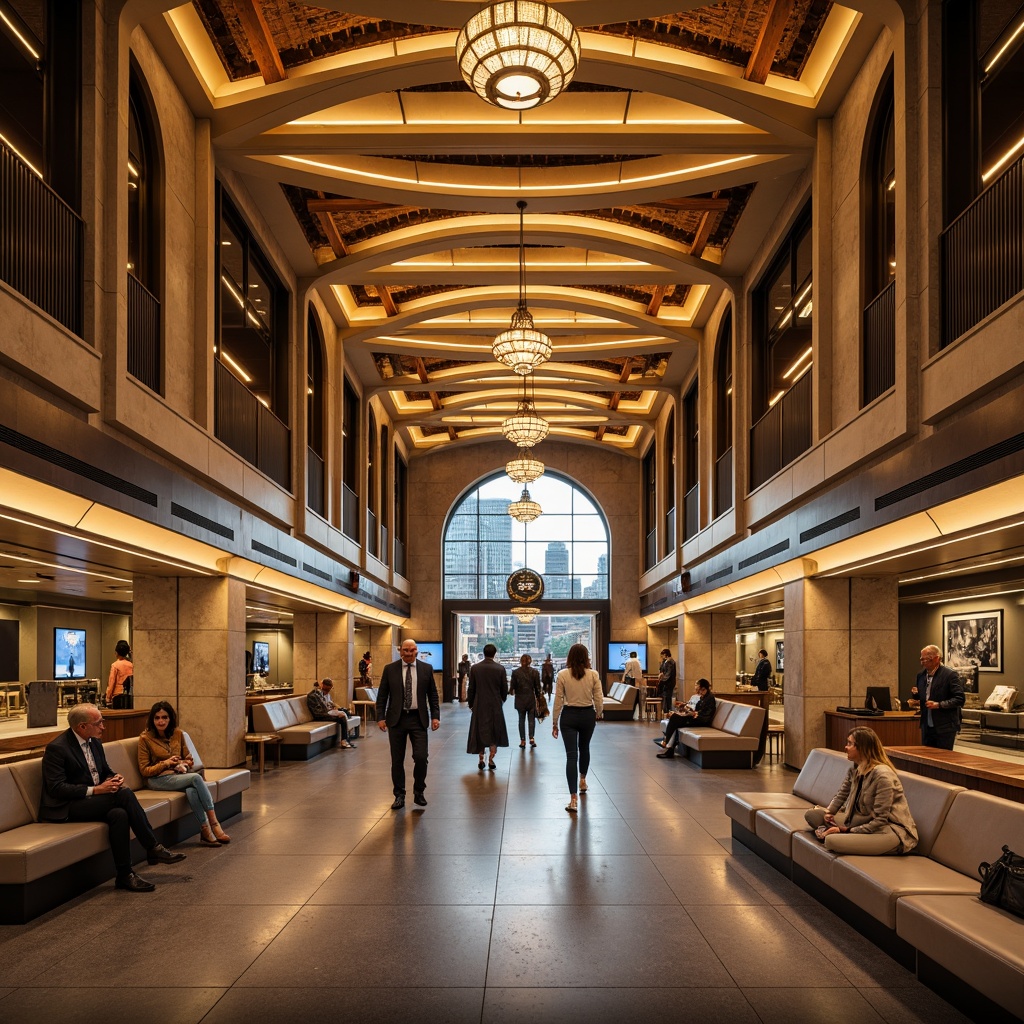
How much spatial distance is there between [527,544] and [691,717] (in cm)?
1914

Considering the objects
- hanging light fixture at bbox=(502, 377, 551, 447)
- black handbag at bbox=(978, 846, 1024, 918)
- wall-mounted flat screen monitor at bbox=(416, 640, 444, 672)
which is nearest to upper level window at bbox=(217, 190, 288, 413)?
hanging light fixture at bbox=(502, 377, 551, 447)

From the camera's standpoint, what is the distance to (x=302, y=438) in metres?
14.9

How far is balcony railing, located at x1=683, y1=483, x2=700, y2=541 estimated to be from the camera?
20016 mm

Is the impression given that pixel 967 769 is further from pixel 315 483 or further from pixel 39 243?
pixel 315 483

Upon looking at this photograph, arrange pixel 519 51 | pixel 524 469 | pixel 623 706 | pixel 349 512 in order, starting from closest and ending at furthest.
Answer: pixel 519 51
pixel 349 512
pixel 524 469
pixel 623 706

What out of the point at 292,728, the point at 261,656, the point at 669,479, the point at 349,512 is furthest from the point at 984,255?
the point at 261,656

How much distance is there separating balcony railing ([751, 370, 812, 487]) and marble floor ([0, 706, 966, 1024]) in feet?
17.6

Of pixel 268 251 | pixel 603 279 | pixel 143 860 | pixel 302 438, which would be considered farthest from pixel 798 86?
pixel 143 860

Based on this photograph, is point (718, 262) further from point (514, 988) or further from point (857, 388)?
point (514, 988)

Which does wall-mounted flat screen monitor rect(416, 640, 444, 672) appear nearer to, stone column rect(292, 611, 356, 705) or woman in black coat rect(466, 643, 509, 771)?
stone column rect(292, 611, 356, 705)

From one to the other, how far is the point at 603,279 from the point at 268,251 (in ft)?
17.4

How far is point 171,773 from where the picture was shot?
24.8 ft

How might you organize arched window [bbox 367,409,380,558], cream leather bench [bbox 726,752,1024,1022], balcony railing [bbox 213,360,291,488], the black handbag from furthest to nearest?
1. arched window [bbox 367,409,380,558]
2. balcony railing [bbox 213,360,291,488]
3. the black handbag
4. cream leather bench [bbox 726,752,1024,1022]

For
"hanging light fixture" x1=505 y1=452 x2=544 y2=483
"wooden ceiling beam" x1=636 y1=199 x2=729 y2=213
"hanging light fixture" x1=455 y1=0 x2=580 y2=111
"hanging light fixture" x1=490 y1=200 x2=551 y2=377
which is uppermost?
"wooden ceiling beam" x1=636 y1=199 x2=729 y2=213
